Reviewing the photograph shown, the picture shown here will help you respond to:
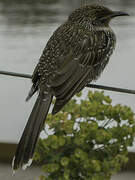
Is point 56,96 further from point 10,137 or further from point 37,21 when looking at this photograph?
point 37,21

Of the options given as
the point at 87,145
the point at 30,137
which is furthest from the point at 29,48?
the point at 87,145

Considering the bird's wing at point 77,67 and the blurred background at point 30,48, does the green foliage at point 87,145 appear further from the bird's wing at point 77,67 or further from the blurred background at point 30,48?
the blurred background at point 30,48

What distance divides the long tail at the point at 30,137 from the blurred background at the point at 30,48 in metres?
2.28

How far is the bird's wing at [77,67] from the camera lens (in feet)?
9.91

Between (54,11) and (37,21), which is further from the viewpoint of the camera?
(54,11)

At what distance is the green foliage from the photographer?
2.17 m

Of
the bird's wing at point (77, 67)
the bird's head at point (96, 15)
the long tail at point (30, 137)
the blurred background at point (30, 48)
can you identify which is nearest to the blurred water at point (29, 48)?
the blurred background at point (30, 48)

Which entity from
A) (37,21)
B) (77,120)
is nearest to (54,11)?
(37,21)

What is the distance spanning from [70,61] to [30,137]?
695 mm

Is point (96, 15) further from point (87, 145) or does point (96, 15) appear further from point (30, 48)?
point (30, 48)

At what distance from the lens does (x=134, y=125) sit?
2.27 meters

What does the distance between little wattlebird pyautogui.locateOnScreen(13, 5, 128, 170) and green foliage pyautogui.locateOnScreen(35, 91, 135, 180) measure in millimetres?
440

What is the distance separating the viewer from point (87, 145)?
221cm

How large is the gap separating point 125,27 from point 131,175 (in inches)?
181
